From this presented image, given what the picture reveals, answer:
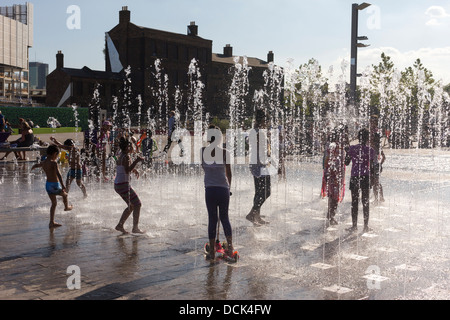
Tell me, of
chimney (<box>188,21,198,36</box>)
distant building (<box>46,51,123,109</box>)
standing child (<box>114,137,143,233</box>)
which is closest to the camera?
standing child (<box>114,137,143,233</box>)

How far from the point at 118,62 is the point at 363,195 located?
54.4m

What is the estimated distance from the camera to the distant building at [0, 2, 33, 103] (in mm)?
100500

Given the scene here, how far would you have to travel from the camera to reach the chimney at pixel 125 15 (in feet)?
191

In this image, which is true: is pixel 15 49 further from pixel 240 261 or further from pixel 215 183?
pixel 240 261

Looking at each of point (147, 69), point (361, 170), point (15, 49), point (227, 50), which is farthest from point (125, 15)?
point (15, 49)

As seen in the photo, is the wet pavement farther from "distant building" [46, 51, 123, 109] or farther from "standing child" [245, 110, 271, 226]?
"distant building" [46, 51, 123, 109]

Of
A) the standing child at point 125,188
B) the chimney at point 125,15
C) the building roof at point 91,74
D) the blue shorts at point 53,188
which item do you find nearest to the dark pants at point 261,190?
the standing child at point 125,188

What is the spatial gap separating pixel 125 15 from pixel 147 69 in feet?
21.1

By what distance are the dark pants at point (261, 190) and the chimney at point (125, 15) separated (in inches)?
2083

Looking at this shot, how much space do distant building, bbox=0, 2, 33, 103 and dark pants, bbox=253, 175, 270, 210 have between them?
93.3m

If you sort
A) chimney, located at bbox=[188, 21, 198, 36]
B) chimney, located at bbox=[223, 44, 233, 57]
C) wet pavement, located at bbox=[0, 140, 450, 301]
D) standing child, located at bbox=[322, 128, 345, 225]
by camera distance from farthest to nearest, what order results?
chimney, located at bbox=[223, 44, 233, 57], chimney, located at bbox=[188, 21, 198, 36], standing child, located at bbox=[322, 128, 345, 225], wet pavement, located at bbox=[0, 140, 450, 301]

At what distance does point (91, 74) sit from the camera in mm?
56188

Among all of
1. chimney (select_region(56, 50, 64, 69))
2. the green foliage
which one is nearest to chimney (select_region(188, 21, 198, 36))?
chimney (select_region(56, 50, 64, 69))

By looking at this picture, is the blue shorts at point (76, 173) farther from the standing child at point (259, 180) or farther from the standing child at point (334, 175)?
the standing child at point (334, 175)
